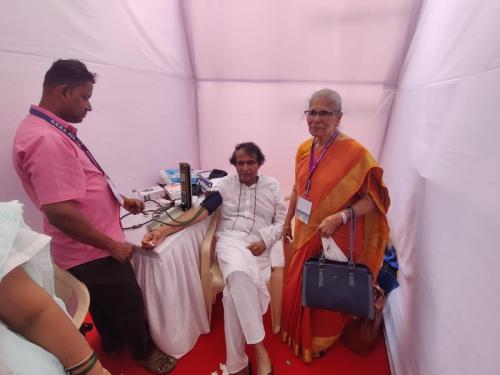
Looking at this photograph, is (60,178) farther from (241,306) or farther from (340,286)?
(340,286)

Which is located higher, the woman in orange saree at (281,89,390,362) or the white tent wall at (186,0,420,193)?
the white tent wall at (186,0,420,193)

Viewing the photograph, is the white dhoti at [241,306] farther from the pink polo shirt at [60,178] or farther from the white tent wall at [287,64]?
the white tent wall at [287,64]

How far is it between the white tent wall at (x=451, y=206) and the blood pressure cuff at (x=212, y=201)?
3.75 feet

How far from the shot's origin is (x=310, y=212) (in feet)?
4.28

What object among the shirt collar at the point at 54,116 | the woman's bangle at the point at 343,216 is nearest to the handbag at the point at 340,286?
the woman's bangle at the point at 343,216

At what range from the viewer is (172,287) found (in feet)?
4.23

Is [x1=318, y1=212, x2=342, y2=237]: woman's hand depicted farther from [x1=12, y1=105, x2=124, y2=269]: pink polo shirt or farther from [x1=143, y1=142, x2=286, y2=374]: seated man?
[x1=12, y1=105, x2=124, y2=269]: pink polo shirt

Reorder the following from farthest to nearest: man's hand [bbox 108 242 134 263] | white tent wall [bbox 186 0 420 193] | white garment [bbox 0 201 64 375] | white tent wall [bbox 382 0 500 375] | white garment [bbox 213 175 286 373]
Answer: white tent wall [bbox 186 0 420 193]
white garment [bbox 213 175 286 373]
man's hand [bbox 108 242 134 263]
white tent wall [bbox 382 0 500 375]
white garment [bbox 0 201 64 375]

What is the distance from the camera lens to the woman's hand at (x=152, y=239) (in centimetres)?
120

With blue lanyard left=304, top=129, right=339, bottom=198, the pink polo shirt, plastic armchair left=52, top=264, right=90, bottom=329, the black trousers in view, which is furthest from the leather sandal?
blue lanyard left=304, top=129, right=339, bottom=198

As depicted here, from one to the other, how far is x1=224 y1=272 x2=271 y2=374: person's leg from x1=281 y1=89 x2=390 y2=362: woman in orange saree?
0.24 metres

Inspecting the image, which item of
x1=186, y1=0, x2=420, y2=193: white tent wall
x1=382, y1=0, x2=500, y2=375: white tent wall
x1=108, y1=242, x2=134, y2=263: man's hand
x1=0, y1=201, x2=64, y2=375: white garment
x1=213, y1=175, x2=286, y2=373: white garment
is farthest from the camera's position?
x1=186, y1=0, x2=420, y2=193: white tent wall

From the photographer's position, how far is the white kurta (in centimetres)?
152

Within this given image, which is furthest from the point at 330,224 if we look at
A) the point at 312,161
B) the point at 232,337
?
the point at 232,337
